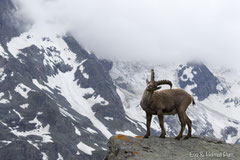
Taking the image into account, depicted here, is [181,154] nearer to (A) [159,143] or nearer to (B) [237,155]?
(A) [159,143]

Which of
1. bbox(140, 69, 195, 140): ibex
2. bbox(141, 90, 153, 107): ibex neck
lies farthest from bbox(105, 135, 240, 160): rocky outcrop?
bbox(141, 90, 153, 107): ibex neck

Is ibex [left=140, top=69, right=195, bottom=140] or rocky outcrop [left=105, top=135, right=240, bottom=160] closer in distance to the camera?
rocky outcrop [left=105, top=135, right=240, bottom=160]

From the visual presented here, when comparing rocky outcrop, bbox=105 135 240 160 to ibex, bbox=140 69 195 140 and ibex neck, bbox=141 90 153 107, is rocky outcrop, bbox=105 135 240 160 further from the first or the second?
ibex neck, bbox=141 90 153 107

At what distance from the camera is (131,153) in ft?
61.1

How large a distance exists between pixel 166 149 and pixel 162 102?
332cm

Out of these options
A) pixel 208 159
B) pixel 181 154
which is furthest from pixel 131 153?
pixel 208 159

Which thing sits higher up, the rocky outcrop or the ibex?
the ibex

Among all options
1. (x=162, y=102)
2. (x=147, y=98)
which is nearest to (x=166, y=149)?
(x=162, y=102)

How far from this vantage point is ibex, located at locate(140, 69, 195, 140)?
21.4 metres

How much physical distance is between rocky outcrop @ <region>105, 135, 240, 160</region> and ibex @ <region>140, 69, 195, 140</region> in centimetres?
99

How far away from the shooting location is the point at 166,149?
65.3 ft

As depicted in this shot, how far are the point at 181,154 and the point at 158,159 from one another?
75.4 inches

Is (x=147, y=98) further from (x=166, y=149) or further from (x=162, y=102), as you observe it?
(x=166, y=149)

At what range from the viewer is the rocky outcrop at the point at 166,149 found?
18594mm
